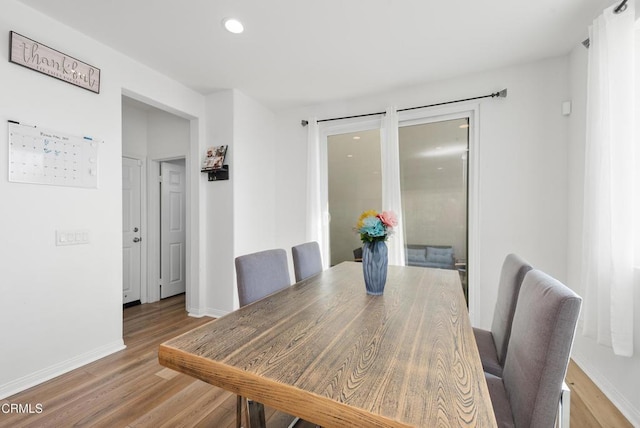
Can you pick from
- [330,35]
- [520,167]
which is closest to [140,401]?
[330,35]

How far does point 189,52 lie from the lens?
246cm

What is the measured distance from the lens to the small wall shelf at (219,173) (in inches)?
124

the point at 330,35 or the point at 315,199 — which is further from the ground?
the point at 330,35

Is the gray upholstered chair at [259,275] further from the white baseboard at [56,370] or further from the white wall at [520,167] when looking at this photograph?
the white wall at [520,167]

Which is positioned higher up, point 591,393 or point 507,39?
point 507,39

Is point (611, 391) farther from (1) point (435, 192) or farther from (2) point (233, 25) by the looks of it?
(2) point (233, 25)

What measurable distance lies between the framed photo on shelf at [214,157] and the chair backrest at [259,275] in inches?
68.4

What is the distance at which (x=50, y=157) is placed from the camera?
6.66 ft

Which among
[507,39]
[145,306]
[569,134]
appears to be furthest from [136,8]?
[569,134]

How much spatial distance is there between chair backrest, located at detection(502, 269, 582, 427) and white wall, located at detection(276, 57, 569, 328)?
1989 mm

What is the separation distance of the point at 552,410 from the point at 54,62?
3.36 metres

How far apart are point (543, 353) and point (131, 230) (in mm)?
4306

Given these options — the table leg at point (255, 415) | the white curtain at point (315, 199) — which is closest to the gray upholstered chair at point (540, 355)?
the table leg at point (255, 415)

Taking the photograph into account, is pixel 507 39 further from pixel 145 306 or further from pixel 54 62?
pixel 145 306
